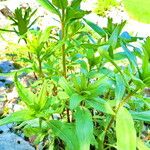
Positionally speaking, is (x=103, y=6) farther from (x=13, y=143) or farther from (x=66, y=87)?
(x=66, y=87)

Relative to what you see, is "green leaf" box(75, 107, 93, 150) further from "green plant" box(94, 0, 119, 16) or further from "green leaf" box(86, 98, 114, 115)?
"green plant" box(94, 0, 119, 16)

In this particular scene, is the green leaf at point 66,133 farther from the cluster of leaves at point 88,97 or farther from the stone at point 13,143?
the stone at point 13,143

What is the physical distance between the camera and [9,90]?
15.8ft

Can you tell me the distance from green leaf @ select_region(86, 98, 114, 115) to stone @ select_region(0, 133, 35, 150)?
1638 mm

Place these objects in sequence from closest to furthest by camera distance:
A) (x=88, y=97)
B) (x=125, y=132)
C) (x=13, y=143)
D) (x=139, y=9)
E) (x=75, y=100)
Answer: (x=125, y=132)
(x=75, y=100)
(x=88, y=97)
(x=13, y=143)
(x=139, y=9)

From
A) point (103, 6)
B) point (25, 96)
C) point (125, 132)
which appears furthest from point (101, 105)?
point (103, 6)

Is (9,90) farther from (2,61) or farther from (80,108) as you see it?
(80,108)

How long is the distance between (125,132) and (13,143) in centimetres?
196

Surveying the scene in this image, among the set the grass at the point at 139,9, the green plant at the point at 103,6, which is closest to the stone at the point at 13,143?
the green plant at the point at 103,6

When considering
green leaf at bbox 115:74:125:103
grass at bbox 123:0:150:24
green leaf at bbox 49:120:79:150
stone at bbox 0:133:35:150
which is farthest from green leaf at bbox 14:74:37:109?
grass at bbox 123:0:150:24

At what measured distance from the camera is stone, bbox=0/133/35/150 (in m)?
3.79

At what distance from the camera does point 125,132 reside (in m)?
2.10

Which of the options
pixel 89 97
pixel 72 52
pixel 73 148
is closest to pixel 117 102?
pixel 89 97

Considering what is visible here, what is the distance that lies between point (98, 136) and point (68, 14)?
79cm
